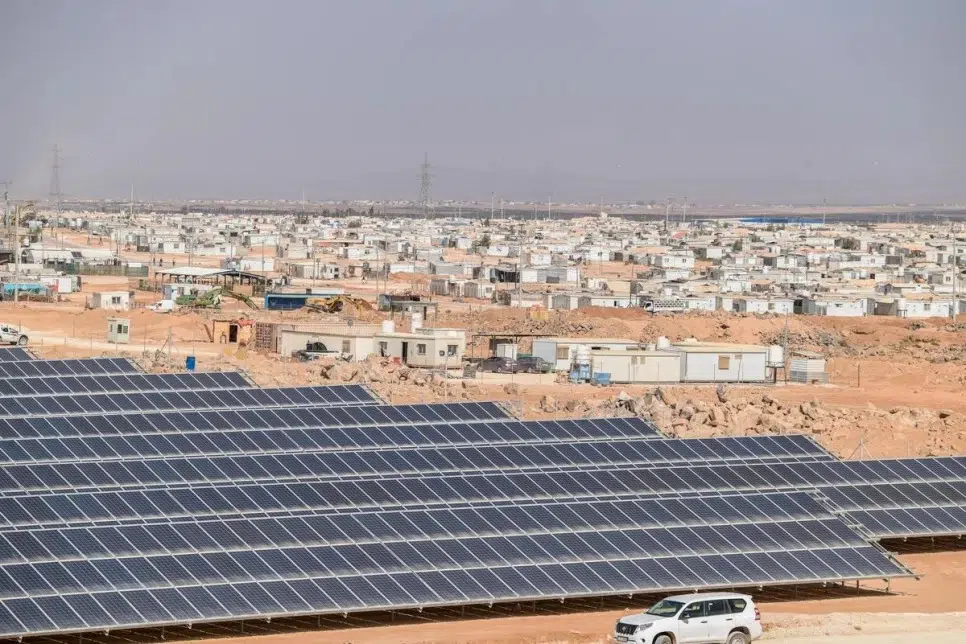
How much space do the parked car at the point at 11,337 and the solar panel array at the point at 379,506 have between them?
23388 millimetres

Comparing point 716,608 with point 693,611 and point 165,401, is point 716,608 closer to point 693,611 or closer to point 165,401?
point 693,611

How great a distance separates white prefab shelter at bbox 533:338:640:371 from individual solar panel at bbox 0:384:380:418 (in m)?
23.4

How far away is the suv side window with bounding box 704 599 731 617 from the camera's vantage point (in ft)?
78.5

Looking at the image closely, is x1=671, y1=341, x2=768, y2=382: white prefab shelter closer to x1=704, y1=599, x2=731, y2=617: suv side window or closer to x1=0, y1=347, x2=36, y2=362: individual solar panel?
x1=0, y1=347, x2=36, y2=362: individual solar panel

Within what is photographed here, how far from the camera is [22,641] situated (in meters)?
23.5

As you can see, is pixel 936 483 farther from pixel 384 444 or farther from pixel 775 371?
pixel 775 371

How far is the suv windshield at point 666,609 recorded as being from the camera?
78.2 ft

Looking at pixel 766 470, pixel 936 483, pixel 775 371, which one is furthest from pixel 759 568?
pixel 775 371

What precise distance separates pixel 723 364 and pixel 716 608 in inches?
1410

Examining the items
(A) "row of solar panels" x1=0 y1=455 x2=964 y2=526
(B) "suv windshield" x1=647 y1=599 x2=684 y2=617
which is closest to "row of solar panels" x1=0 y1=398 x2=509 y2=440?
(A) "row of solar panels" x1=0 y1=455 x2=964 y2=526

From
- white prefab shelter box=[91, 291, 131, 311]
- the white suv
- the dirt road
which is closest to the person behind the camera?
the white suv

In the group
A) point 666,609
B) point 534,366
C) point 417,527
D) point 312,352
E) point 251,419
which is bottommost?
point 534,366

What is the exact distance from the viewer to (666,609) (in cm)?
2398

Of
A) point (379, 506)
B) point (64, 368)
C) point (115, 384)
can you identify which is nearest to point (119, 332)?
point (64, 368)
